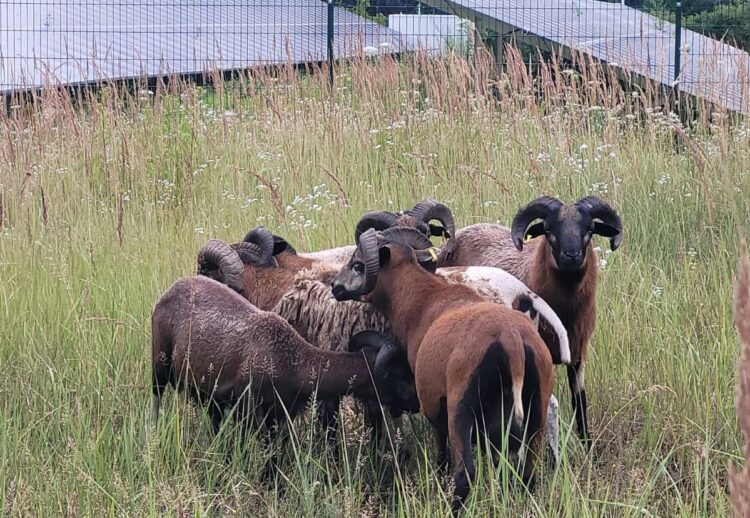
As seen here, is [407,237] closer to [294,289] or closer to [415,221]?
[415,221]

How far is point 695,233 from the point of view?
25.7 feet

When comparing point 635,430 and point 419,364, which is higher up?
point 419,364

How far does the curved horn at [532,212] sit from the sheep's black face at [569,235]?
0.04 m

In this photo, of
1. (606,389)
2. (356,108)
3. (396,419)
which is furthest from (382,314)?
(356,108)

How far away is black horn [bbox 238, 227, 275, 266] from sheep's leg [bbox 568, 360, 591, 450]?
1927 mm

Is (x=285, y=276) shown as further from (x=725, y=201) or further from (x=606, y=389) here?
(x=725, y=201)

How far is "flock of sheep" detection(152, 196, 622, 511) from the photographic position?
448cm

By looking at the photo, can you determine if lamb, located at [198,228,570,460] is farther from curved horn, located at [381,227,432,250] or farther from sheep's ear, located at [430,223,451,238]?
sheep's ear, located at [430,223,451,238]

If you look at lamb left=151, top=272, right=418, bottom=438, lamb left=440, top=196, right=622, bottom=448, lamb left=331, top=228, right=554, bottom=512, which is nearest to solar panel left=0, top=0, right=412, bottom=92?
lamb left=440, top=196, right=622, bottom=448

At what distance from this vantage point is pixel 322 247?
8062mm

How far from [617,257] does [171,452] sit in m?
3.69

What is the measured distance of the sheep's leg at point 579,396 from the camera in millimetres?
5605

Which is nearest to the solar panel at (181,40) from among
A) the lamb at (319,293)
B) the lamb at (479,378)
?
the lamb at (319,293)

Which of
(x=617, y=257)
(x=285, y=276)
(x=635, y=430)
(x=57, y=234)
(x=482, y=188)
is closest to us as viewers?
(x=635, y=430)
